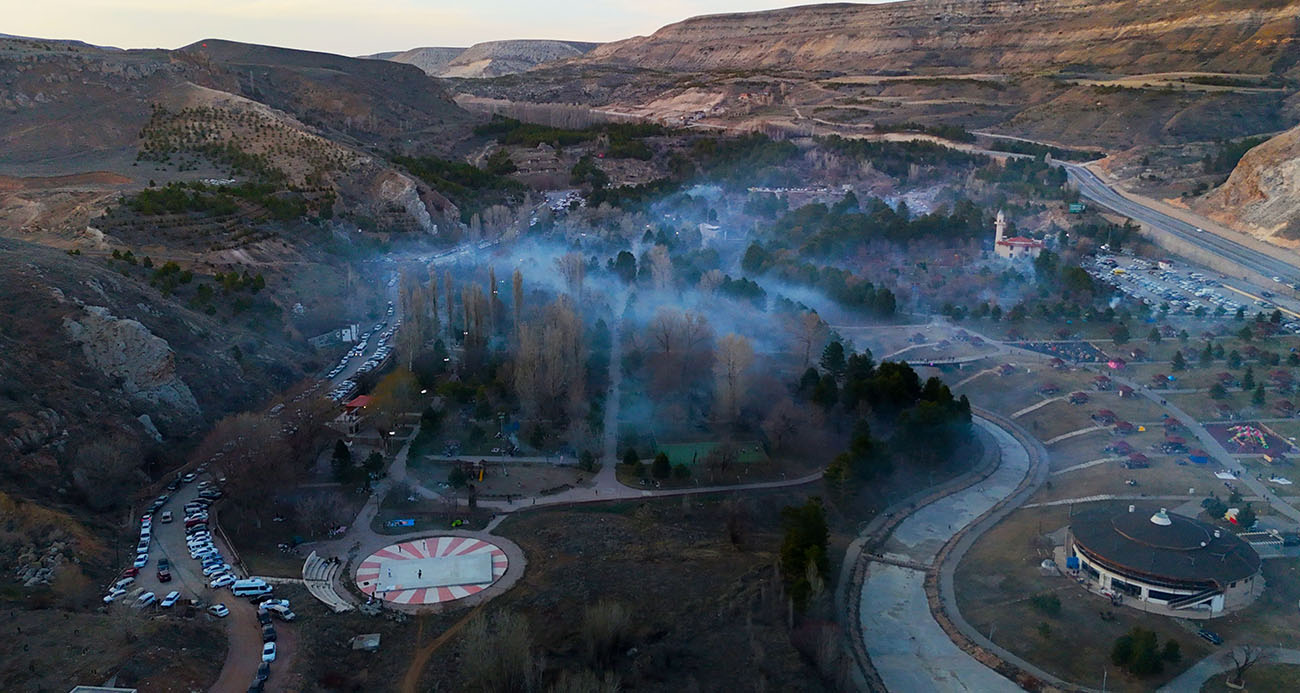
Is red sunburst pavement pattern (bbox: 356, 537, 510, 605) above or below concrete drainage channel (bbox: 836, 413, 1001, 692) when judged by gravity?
above

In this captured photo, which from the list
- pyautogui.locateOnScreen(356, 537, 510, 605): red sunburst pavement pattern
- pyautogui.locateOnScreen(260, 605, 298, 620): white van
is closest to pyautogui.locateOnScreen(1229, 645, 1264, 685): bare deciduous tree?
pyautogui.locateOnScreen(356, 537, 510, 605): red sunburst pavement pattern

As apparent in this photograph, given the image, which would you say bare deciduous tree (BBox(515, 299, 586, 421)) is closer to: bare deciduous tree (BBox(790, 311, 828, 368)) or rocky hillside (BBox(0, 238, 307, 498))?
bare deciduous tree (BBox(790, 311, 828, 368))

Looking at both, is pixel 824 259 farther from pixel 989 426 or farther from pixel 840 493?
pixel 840 493

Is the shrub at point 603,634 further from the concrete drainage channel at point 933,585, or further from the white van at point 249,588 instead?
the white van at point 249,588

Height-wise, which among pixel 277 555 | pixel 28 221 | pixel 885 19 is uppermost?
pixel 885 19

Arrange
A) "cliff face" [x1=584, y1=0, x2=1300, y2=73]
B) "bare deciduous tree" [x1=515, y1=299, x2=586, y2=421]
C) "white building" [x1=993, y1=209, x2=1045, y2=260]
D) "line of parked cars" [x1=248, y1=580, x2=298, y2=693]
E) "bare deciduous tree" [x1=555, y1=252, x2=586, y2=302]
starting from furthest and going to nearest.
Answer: "cliff face" [x1=584, y1=0, x2=1300, y2=73]
"white building" [x1=993, y1=209, x2=1045, y2=260]
"bare deciduous tree" [x1=555, y1=252, x2=586, y2=302]
"bare deciduous tree" [x1=515, y1=299, x2=586, y2=421]
"line of parked cars" [x1=248, y1=580, x2=298, y2=693]

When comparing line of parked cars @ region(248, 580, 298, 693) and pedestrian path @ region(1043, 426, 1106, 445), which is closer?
line of parked cars @ region(248, 580, 298, 693)

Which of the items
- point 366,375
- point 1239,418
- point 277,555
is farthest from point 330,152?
point 1239,418
